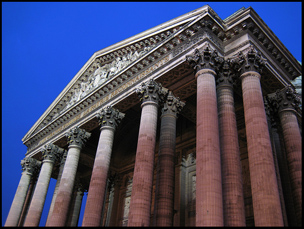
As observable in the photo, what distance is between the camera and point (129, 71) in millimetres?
16906

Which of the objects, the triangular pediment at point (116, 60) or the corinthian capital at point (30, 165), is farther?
the corinthian capital at point (30, 165)

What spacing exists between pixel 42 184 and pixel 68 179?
12.7 ft

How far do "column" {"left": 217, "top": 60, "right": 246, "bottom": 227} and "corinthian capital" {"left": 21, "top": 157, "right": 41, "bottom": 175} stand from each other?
17795 mm

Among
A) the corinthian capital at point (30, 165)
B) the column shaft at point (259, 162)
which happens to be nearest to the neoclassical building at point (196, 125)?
the column shaft at point (259, 162)

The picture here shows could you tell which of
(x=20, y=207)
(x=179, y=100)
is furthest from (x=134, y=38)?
(x=20, y=207)

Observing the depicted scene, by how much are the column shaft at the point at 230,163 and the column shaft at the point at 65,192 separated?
10.2 meters

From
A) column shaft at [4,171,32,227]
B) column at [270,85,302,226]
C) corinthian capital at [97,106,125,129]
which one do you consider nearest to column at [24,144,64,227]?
column shaft at [4,171,32,227]

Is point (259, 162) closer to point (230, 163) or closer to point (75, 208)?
point (230, 163)

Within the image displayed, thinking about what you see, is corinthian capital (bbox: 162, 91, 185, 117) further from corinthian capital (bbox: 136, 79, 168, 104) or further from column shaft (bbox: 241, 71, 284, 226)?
column shaft (bbox: 241, 71, 284, 226)

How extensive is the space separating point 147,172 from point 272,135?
658 centimetres

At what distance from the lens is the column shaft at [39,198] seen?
18.9 metres

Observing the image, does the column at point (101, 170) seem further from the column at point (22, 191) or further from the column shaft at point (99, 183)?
the column at point (22, 191)

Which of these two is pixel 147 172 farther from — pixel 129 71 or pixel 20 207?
pixel 20 207

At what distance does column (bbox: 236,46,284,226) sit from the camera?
8828 millimetres
